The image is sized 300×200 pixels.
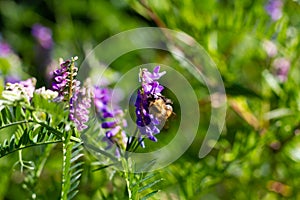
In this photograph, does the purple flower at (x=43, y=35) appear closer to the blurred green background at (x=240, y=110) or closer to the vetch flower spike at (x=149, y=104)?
the blurred green background at (x=240, y=110)

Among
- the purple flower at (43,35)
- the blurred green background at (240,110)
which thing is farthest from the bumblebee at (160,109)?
the purple flower at (43,35)

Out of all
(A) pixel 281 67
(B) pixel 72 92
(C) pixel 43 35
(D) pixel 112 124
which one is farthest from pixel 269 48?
(C) pixel 43 35

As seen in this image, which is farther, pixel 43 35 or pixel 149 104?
pixel 43 35

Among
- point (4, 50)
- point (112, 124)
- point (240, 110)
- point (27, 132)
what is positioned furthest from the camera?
point (4, 50)

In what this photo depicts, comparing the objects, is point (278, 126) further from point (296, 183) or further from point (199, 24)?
point (199, 24)

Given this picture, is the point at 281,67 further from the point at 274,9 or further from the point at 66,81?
the point at 66,81

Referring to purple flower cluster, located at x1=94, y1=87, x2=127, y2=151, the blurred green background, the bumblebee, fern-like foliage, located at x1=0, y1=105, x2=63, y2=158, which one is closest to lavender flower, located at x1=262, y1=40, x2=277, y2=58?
the blurred green background
